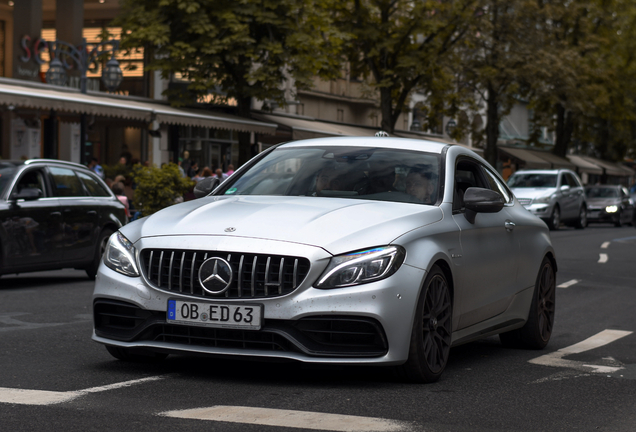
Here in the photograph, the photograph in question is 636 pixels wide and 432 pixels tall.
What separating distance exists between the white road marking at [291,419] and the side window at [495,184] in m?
3.20

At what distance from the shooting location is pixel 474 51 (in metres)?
38.9

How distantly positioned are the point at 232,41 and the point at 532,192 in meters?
9.96

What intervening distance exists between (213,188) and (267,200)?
95cm

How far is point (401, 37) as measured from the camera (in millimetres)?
36719

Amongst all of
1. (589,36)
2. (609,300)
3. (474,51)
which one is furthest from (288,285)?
(589,36)

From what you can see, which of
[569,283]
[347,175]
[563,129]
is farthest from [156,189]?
[563,129]

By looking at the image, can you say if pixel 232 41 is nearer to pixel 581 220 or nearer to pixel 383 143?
pixel 581 220

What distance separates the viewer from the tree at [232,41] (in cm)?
2898

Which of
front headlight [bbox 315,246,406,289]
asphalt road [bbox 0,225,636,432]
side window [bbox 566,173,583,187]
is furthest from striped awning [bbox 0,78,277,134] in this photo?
front headlight [bbox 315,246,406,289]

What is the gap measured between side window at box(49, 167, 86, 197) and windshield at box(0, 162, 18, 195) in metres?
0.58

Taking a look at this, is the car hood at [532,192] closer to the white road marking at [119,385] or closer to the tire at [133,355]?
the tire at [133,355]

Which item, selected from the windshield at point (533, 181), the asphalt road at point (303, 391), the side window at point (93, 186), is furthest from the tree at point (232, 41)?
the asphalt road at point (303, 391)

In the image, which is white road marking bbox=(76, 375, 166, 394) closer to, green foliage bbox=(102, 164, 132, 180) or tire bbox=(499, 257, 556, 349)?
tire bbox=(499, 257, 556, 349)

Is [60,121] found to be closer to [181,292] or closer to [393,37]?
[393,37]
